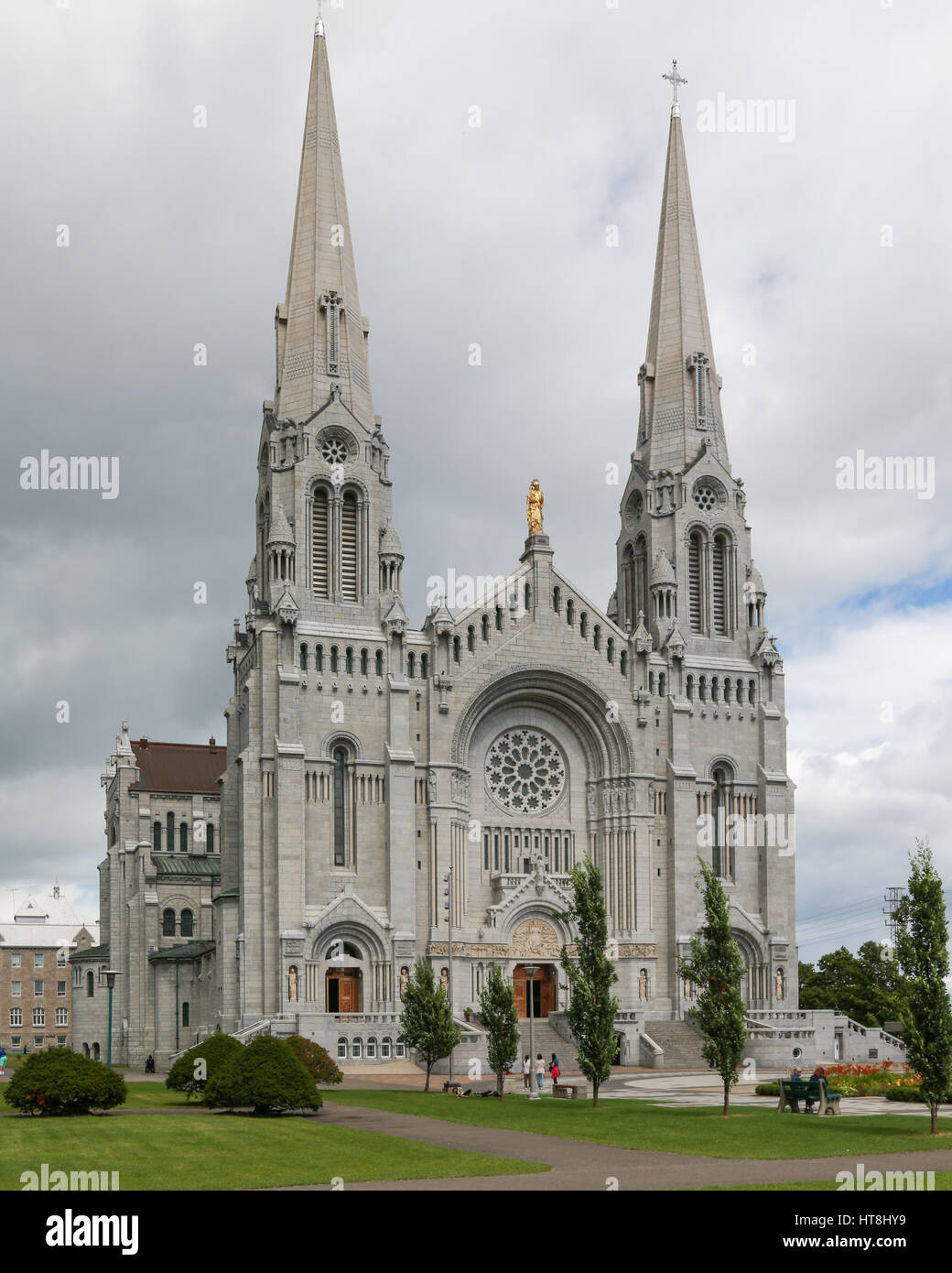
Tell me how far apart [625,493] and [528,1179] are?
6682cm

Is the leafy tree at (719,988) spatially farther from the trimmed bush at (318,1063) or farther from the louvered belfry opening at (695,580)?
the louvered belfry opening at (695,580)

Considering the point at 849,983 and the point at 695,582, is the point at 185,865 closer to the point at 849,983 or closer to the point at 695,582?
the point at 695,582

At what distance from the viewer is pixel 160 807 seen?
10356 cm

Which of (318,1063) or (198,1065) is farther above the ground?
(198,1065)

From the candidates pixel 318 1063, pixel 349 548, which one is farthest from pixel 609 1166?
pixel 349 548

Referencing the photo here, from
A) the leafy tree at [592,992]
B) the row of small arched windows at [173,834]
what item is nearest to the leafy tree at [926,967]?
the leafy tree at [592,992]

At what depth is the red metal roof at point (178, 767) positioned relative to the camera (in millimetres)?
105188

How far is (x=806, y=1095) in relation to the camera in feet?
Result: 148

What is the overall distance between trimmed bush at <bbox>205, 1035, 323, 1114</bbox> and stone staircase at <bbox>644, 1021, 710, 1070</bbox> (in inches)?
1337

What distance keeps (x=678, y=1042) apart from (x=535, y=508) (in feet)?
94.8

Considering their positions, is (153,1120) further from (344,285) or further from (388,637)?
(344,285)

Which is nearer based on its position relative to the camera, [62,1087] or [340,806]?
[62,1087]

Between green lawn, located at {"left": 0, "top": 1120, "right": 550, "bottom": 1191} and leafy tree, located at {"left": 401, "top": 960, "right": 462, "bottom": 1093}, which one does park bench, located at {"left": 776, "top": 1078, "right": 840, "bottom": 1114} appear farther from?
green lawn, located at {"left": 0, "top": 1120, "right": 550, "bottom": 1191}

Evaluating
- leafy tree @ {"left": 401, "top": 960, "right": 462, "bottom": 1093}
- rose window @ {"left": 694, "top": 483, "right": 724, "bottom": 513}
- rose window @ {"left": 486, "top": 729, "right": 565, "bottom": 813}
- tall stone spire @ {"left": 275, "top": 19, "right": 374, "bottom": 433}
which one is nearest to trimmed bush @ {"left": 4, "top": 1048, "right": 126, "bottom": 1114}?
leafy tree @ {"left": 401, "top": 960, "right": 462, "bottom": 1093}
